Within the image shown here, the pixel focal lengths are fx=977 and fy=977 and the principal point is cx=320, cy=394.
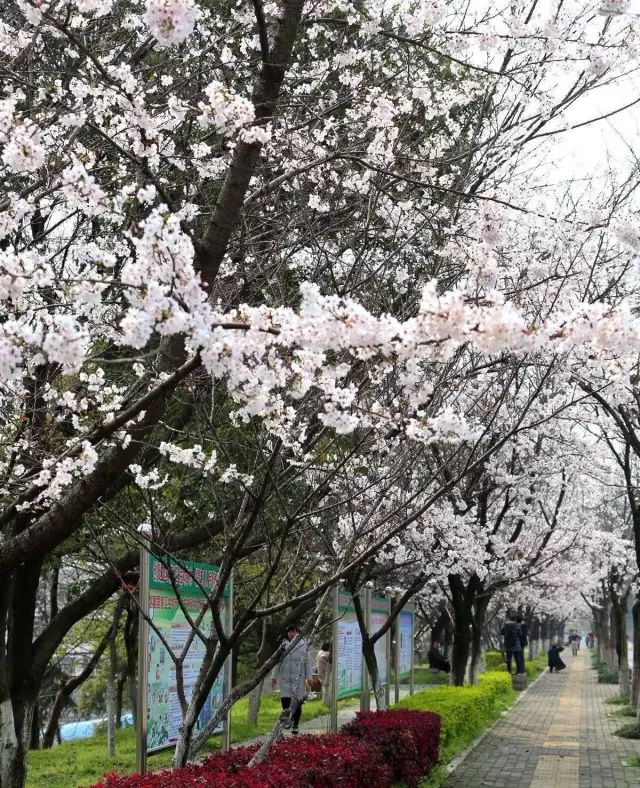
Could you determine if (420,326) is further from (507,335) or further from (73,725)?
(73,725)

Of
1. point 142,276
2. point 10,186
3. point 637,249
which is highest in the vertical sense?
point 10,186

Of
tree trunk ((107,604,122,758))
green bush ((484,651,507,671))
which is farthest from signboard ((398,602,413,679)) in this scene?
green bush ((484,651,507,671))

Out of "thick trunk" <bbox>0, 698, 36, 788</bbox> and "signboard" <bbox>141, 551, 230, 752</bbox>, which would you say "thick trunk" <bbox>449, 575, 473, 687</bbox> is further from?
"signboard" <bbox>141, 551, 230, 752</bbox>

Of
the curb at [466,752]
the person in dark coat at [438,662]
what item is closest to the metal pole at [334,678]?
the curb at [466,752]

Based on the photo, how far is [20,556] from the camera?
622 cm

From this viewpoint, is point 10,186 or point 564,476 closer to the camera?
point 10,186

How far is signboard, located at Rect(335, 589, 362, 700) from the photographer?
1104 centimetres

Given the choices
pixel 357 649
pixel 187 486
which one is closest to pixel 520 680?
pixel 357 649

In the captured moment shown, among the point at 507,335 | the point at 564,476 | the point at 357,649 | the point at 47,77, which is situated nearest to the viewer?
the point at 507,335

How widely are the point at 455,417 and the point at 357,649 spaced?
339 inches

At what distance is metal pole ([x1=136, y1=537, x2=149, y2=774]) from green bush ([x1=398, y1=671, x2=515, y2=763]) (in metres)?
7.01

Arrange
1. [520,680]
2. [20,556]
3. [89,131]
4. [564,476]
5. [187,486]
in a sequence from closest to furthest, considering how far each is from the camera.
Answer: [20,556] < [89,131] < [187,486] < [564,476] < [520,680]

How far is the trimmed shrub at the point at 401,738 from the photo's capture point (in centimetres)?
905

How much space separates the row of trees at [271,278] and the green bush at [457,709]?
2.04 m
